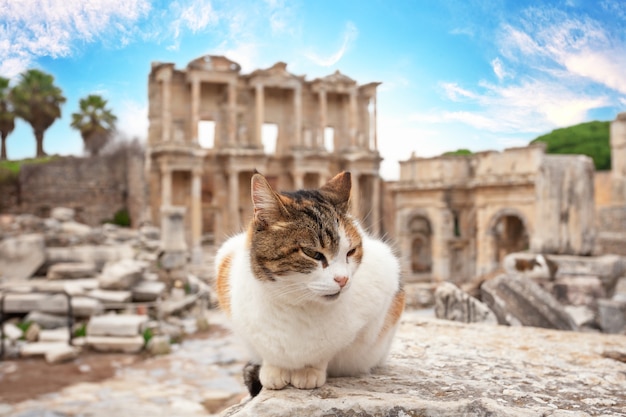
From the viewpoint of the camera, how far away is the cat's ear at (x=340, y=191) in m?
2.37

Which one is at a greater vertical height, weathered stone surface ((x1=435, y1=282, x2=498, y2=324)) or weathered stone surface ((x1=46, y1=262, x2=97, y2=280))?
weathered stone surface ((x1=435, y1=282, x2=498, y2=324))

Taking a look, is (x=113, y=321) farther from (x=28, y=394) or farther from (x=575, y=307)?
(x=575, y=307)

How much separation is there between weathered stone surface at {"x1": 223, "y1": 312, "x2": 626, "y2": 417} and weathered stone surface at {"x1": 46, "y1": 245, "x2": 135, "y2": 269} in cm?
1250

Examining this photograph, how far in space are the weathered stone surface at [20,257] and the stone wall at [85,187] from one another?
60.3 ft

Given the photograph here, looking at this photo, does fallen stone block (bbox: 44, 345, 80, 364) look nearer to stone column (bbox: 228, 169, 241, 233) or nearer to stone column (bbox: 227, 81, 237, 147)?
stone column (bbox: 228, 169, 241, 233)

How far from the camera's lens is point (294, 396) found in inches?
91.2

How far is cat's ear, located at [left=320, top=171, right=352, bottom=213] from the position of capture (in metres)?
2.37

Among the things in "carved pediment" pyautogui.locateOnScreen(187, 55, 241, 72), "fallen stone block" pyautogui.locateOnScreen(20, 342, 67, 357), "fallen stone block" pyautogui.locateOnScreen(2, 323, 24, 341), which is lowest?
"fallen stone block" pyautogui.locateOnScreen(20, 342, 67, 357)

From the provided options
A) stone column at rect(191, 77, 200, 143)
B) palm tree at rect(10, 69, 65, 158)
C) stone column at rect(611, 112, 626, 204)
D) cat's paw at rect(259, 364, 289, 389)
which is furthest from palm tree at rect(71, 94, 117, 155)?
cat's paw at rect(259, 364, 289, 389)

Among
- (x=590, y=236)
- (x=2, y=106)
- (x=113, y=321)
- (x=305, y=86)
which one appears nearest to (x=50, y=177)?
(x=2, y=106)

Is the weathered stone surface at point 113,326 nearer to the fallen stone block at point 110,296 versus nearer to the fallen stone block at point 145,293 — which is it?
the fallen stone block at point 110,296

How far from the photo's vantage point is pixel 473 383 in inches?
106

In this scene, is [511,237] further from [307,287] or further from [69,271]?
[307,287]

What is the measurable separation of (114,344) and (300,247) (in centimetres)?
925
